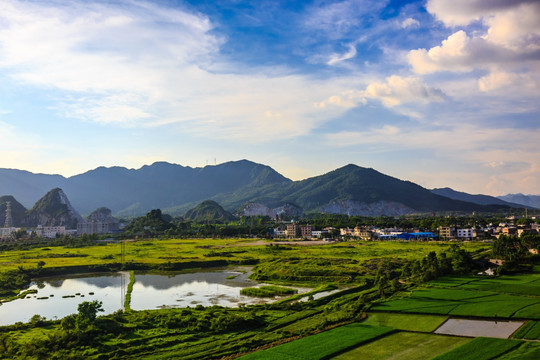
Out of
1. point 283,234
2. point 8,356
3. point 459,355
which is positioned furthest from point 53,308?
point 283,234

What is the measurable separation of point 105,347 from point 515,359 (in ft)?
59.6

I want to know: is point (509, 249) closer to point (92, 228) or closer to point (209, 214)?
point (92, 228)

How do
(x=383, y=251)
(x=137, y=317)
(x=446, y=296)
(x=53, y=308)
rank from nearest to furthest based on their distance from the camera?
(x=137, y=317)
(x=446, y=296)
(x=53, y=308)
(x=383, y=251)

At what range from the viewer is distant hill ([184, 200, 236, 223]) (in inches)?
6836

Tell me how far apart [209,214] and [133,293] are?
14508 centimetres

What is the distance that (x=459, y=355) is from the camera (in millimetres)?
18203

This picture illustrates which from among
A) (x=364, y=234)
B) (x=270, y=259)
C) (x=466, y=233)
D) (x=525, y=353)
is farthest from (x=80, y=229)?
(x=525, y=353)

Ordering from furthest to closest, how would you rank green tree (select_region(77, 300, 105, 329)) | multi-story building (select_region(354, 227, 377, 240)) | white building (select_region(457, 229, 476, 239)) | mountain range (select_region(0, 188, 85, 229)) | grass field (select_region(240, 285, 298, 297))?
mountain range (select_region(0, 188, 85, 229))
multi-story building (select_region(354, 227, 377, 240))
white building (select_region(457, 229, 476, 239))
grass field (select_region(240, 285, 298, 297))
green tree (select_region(77, 300, 105, 329))

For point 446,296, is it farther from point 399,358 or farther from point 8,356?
point 8,356

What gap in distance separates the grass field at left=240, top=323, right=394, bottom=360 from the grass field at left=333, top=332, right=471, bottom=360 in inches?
18.8

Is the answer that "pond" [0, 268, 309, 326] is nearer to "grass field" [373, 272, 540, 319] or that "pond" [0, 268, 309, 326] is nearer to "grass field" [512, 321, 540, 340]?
"grass field" [373, 272, 540, 319]

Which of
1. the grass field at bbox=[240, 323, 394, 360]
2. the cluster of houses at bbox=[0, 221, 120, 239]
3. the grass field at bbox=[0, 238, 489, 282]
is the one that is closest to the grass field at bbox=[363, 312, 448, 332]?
the grass field at bbox=[240, 323, 394, 360]

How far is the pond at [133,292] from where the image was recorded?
100 feet

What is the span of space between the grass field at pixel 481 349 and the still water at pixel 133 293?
15.4 meters
